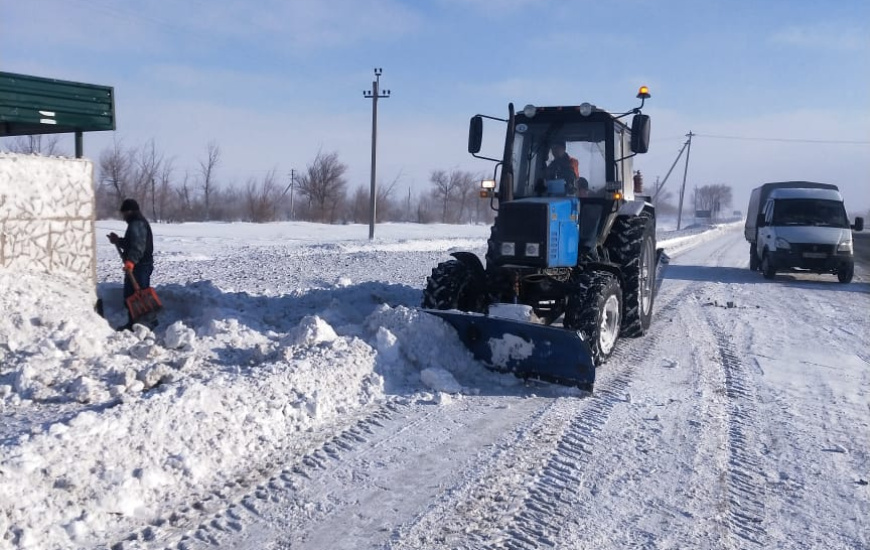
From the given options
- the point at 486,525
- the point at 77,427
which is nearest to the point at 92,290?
the point at 77,427

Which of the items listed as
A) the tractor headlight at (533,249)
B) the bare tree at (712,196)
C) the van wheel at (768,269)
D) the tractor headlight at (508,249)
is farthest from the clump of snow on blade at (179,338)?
the bare tree at (712,196)

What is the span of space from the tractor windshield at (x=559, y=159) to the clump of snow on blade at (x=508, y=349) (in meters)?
2.13

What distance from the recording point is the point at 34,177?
735 cm

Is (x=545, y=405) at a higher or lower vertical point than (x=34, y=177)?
lower

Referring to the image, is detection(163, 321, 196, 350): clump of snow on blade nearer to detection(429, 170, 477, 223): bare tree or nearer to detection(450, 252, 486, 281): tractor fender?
detection(450, 252, 486, 281): tractor fender

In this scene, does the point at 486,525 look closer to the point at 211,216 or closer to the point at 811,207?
the point at 811,207

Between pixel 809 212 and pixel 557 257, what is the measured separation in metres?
11.5

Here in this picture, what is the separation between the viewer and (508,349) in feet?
20.2

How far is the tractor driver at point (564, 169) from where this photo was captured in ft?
25.3

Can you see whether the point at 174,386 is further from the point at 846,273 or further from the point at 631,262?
the point at 846,273

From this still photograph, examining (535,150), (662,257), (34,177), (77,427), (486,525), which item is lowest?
(486,525)

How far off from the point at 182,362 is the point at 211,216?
152 feet

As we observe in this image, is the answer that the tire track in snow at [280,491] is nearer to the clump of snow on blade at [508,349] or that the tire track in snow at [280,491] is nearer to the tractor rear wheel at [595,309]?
the clump of snow on blade at [508,349]

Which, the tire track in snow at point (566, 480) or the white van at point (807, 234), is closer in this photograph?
the tire track in snow at point (566, 480)
